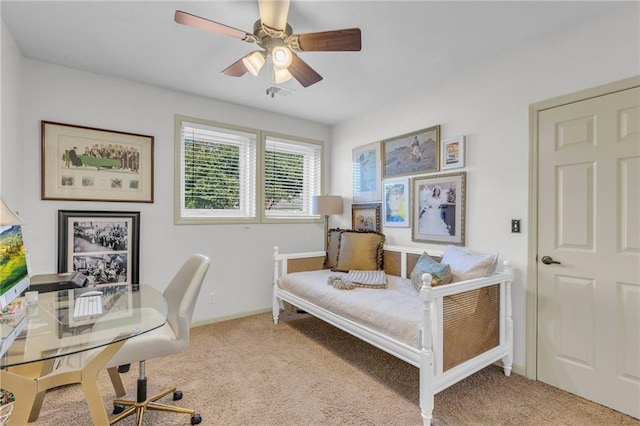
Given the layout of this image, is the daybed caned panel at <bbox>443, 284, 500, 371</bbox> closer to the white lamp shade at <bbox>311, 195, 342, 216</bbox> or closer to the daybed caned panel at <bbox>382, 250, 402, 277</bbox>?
the daybed caned panel at <bbox>382, 250, 402, 277</bbox>

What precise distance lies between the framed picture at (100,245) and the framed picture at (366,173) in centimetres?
247

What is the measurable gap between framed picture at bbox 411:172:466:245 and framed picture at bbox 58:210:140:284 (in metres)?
2.80

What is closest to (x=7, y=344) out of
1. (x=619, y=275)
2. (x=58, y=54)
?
(x=58, y=54)

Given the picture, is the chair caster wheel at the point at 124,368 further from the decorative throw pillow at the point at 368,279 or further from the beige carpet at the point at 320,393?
the decorative throw pillow at the point at 368,279

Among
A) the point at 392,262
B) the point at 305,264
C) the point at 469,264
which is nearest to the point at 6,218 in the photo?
the point at 305,264

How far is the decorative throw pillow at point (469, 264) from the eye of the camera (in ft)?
7.48

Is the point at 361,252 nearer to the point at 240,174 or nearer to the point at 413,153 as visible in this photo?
the point at 413,153

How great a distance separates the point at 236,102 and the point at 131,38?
1.35 metres

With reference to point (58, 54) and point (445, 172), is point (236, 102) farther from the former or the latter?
point (445, 172)

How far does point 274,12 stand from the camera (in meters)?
1.68

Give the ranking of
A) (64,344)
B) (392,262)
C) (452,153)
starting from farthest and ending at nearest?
(392,262), (452,153), (64,344)

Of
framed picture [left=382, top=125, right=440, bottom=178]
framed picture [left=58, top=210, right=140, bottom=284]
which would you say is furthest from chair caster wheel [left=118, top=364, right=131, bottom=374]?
framed picture [left=382, top=125, right=440, bottom=178]

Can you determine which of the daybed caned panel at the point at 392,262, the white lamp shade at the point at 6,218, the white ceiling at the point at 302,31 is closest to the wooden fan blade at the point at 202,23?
the white ceiling at the point at 302,31

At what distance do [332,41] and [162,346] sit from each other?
1.99 meters
